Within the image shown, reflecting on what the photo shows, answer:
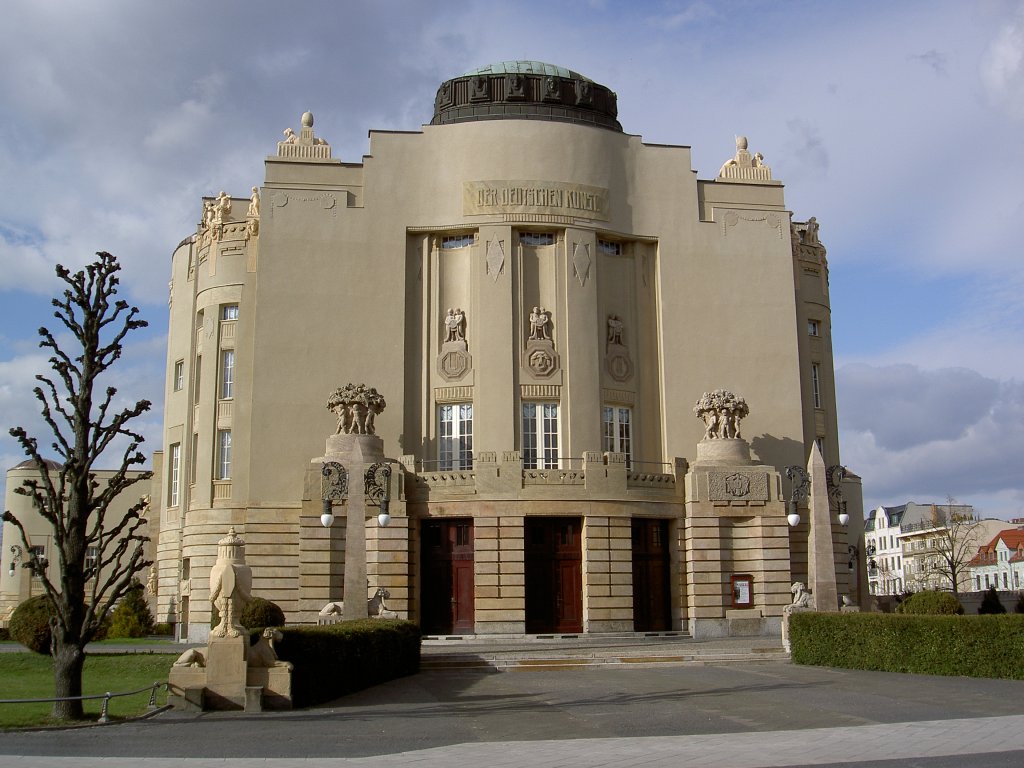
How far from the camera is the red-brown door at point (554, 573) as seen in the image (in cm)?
3891

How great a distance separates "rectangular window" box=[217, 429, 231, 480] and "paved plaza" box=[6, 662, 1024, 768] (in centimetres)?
2450

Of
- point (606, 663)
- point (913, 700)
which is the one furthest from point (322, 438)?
point (913, 700)

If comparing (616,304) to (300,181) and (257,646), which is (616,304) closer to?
(300,181)

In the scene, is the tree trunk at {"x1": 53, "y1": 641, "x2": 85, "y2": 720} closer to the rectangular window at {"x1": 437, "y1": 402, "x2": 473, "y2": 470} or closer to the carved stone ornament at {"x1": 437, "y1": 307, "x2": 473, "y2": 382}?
the rectangular window at {"x1": 437, "y1": 402, "x2": 473, "y2": 470}

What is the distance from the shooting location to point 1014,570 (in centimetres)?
11006

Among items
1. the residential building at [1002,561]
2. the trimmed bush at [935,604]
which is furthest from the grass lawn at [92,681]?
the residential building at [1002,561]

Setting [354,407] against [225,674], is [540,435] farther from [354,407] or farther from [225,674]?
[225,674]

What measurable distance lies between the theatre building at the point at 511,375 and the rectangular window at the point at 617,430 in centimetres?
11

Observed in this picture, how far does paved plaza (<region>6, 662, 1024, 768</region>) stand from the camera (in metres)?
13.3

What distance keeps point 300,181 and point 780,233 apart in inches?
794

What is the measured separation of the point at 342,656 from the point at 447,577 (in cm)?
1831

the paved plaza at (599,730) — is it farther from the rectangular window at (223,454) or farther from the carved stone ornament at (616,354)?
the rectangular window at (223,454)

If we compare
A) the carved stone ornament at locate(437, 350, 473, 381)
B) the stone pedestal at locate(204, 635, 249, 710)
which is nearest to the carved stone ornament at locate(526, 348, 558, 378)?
the carved stone ornament at locate(437, 350, 473, 381)

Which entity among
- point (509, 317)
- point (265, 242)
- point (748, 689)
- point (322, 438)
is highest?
point (265, 242)
